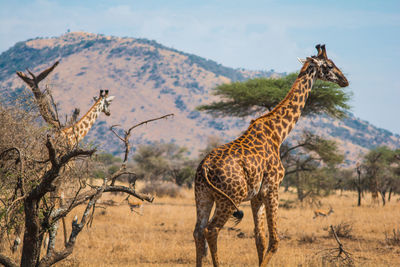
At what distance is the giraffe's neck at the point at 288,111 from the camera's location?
8062 millimetres

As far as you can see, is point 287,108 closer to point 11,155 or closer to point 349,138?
point 11,155

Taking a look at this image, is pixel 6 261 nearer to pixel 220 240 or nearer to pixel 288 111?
pixel 288 111

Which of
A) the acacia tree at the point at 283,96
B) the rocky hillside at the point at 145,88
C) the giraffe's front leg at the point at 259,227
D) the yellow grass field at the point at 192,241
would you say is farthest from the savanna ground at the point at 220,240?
the rocky hillside at the point at 145,88

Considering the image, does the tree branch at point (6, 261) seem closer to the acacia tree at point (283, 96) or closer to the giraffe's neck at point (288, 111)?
the giraffe's neck at point (288, 111)

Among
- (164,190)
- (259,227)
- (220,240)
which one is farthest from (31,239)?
(164,190)

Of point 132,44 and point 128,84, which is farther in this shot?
point 132,44

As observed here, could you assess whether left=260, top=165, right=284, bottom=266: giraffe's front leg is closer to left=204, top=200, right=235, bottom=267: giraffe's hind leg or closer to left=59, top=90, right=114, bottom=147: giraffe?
left=204, top=200, right=235, bottom=267: giraffe's hind leg

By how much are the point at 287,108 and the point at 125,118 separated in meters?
129

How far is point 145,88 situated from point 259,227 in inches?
6106

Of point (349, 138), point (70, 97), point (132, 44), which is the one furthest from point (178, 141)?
point (132, 44)

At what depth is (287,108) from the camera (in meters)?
8.42

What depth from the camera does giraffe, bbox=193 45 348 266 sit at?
6.67 meters

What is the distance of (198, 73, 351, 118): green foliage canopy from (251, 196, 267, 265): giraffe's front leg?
505 inches

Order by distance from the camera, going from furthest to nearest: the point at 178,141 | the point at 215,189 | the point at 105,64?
the point at 105,64 → the point at 178,141 → the point at 215,189
